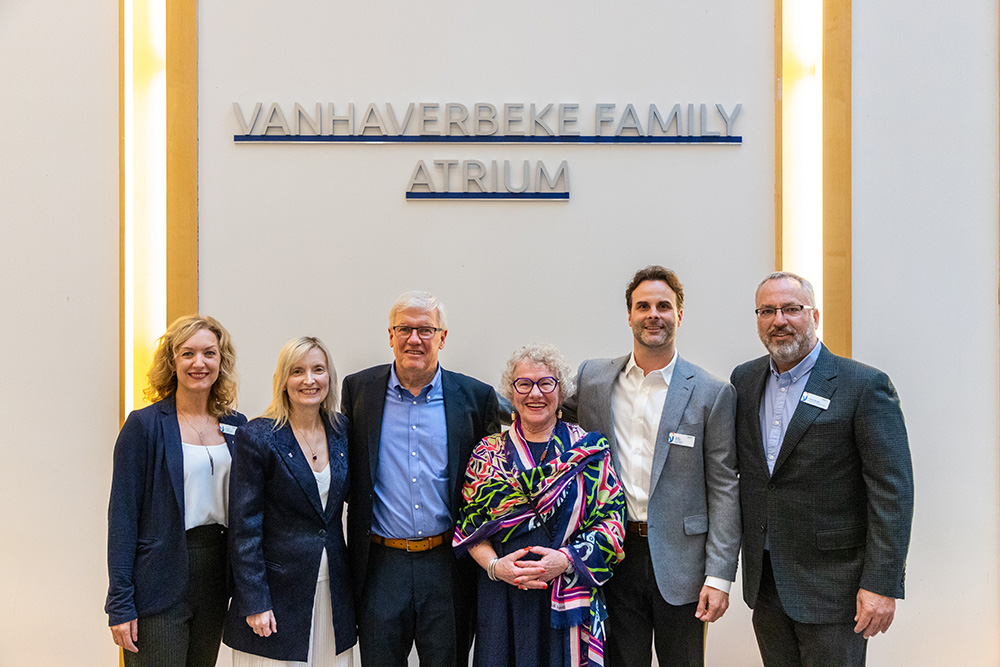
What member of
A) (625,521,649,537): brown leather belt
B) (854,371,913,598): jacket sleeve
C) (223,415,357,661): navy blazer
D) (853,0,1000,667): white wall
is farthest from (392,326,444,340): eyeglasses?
(853,0,1000,667): white wall

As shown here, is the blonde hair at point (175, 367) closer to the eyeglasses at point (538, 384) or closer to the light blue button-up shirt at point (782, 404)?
the eyeglasses at point (538, 384)

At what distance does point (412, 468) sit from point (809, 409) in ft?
4.67

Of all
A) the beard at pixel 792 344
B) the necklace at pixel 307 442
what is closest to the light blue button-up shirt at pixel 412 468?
the necklace at pixel 307 442

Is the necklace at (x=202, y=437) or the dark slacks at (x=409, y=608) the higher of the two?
the necklace at (x=202, y=437)

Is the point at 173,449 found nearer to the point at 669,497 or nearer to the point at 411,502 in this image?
the point at 411,502

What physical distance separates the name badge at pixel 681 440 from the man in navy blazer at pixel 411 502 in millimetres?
738

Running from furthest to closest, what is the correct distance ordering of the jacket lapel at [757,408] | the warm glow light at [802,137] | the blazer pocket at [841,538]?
the warm glow light at [802,137], the jacket lapel at [757,408], the blazer pocket at [841,538]

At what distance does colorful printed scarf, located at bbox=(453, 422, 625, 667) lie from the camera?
225 cm

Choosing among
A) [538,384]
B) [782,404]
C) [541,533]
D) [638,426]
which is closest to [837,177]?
[782,404]

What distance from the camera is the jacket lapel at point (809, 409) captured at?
92.4 inches

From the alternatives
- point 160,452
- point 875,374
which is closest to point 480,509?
point 160,452

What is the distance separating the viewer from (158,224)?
3.49 metres

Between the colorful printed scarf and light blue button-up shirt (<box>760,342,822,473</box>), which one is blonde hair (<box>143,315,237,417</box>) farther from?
light blue button-up shirt (<box>760,342,822,473</box>)

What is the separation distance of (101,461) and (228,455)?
4.51ft
